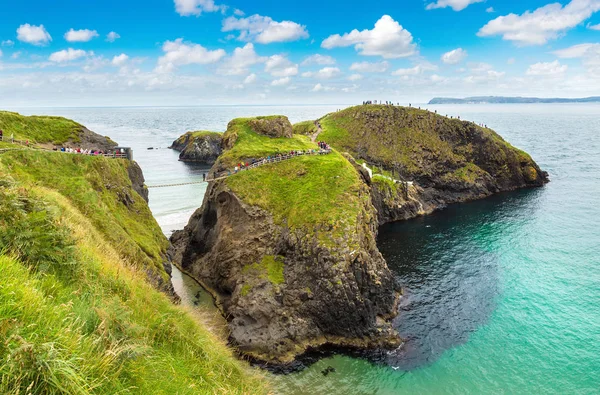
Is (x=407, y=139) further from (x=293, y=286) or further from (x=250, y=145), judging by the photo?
(x=293, y=286)

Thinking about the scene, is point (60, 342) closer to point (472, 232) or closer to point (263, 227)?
point (263, 227)

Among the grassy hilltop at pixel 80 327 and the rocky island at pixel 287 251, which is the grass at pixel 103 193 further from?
the rocky island at pixel 287 251

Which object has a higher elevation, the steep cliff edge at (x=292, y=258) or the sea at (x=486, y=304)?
the steep cliff edge at (x=292, y=258)

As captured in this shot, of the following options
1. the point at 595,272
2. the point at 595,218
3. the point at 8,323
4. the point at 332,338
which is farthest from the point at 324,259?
the point at 595,218

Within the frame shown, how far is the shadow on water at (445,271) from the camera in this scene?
40938mm

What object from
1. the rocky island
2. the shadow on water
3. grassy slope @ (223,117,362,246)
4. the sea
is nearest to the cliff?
the rocky island

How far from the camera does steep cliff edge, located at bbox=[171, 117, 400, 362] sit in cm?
4000

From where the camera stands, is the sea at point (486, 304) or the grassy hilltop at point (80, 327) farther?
the sea at point (486, 304)

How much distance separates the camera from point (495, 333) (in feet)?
135

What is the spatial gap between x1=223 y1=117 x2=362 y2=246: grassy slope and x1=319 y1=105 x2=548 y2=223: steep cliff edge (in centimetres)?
4087

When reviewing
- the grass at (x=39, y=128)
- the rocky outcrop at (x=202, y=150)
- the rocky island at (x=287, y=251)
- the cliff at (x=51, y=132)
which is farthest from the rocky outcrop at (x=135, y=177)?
the rocky outcrop at (x=202, y=150)

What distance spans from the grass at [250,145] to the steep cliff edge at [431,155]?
33028 mm

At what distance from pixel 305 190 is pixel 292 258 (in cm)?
1158

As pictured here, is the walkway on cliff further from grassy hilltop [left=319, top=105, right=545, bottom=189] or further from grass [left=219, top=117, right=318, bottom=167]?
grassy hilltop [left=319, top=105, right=545, bottom=189]
